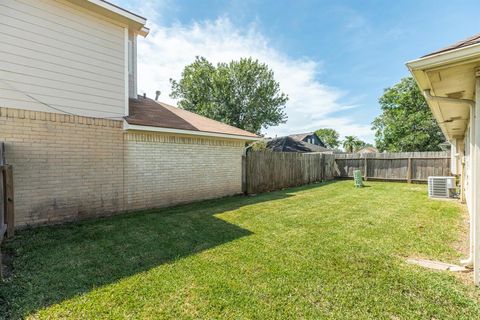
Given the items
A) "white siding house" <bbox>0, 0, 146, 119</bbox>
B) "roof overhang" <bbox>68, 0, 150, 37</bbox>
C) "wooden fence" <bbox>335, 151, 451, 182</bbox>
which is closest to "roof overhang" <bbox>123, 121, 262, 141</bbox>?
"white siding house" <bbox>0, 0, 146, 119</bbox>

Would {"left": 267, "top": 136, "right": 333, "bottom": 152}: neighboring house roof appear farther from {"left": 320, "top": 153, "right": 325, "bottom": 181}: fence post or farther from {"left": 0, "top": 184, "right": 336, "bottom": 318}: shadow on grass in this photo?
{"left": 0, "top": 184, "right": 336, "bottom": 318}: shadow on grass

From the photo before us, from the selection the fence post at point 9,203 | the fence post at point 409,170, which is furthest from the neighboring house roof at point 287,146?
the fence post at point 9,203

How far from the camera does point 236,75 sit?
27516 millimetres

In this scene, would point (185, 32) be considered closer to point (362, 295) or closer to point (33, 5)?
point (33, 5)

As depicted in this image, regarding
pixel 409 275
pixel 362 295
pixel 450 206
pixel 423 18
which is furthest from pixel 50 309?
pixel 423 18

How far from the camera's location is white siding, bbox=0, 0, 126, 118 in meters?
4.92

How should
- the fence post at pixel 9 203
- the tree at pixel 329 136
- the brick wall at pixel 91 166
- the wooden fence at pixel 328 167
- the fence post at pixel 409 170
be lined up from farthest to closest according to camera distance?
the tree at pixel 329 136 < the fence post at pixel 409 170 < the wooden fence at pixel 328 167 < the brick wall at pixel 91 166 < the fence post at pixel 9 203

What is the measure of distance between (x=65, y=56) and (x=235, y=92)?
75.5 ft

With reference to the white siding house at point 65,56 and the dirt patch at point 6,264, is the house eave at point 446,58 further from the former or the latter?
the white siding house at point 65,56

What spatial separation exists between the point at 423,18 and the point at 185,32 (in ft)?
31.2

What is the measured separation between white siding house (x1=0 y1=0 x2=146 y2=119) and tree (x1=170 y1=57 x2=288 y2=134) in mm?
20931

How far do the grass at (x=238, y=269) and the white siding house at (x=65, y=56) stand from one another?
290 centimetres

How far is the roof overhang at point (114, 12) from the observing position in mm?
5750

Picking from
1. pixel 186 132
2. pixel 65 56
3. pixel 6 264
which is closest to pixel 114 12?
pixel 65 56
